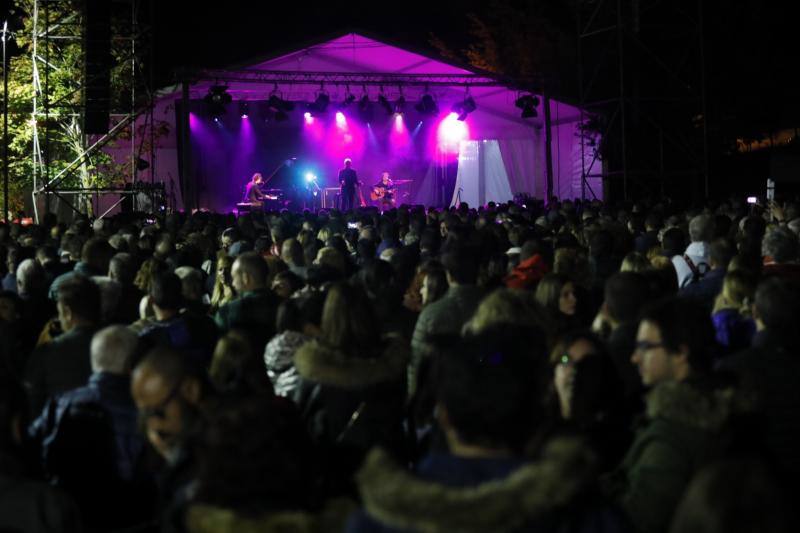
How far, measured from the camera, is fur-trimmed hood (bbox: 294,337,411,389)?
469cm

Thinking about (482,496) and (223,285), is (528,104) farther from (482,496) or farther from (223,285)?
(482,496)

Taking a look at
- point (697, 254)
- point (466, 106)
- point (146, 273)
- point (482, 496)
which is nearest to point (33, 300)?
point (146, 273)

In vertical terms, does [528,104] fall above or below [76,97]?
below

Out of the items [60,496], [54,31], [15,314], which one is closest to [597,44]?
[54,31]

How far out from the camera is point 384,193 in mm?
32625

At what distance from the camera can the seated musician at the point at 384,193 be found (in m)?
32.5

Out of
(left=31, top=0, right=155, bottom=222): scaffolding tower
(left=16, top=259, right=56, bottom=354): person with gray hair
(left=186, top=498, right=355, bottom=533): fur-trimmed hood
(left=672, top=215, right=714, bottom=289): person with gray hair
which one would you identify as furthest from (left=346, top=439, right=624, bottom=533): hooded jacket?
(left=31, top=0, right=155, bottom=222): scaffolding tower

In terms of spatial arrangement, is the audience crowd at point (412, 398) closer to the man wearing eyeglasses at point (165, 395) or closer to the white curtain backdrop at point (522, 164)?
the man wearing eyeglasses at point (165, 395)

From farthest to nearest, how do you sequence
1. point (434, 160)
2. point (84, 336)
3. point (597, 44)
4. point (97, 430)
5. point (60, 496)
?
1. point (597, 44)
2. point (434, 160)
3. point (84, 336)
4. point (97, 430)
5. point (60, 496)

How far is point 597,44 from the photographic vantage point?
4197 cm

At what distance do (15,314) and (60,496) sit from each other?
3.98 meters

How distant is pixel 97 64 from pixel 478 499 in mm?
21663

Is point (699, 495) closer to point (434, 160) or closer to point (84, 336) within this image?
point (84, 336)

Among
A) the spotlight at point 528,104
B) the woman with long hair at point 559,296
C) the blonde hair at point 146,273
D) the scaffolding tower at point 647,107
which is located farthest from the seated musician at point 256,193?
the woman with long hair at point 559,296
